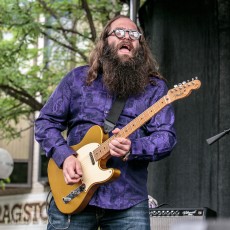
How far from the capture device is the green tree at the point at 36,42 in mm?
8750

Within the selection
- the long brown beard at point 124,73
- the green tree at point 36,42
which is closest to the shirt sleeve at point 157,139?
the long brown beard at point 124,73

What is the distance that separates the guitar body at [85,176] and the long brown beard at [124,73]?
27 cm

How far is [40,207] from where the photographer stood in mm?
9906

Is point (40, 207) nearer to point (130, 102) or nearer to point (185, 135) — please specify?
point (185, 135)

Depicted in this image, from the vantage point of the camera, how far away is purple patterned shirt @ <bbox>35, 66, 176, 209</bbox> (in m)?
2.75

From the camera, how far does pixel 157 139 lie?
278 centimetres

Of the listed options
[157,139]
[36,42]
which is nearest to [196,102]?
[157,139]

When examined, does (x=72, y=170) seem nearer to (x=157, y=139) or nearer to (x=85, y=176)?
(x=85, y=176)

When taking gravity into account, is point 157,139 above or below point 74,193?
above

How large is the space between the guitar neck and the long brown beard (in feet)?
0.68

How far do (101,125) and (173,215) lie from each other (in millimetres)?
1642

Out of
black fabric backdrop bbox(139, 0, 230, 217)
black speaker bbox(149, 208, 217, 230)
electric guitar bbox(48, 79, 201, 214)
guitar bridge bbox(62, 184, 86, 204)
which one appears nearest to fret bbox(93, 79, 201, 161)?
electric guitar bbox(48, 79, 201, 214)

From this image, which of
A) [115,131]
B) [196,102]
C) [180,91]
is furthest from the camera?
[196,102]

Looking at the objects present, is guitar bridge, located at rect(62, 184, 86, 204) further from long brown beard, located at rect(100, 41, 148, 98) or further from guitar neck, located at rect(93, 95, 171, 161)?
long brown beard, located at rect(100, 41, 148, 98)
